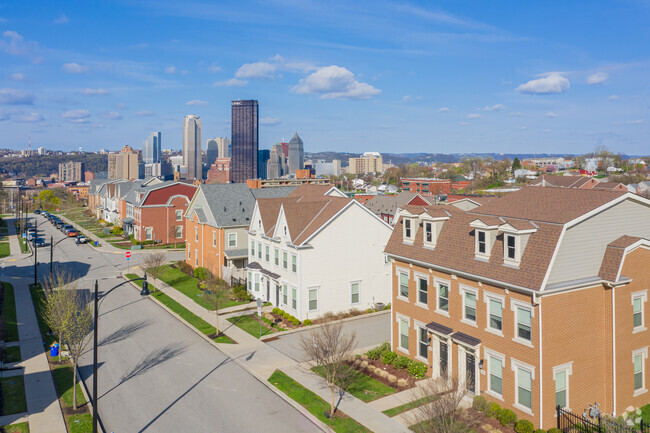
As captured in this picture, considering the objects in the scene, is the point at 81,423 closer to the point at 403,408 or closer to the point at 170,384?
the point at 170,384

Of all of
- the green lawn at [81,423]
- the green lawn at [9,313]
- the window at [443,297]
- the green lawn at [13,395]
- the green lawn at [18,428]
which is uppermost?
the window at [443,297]

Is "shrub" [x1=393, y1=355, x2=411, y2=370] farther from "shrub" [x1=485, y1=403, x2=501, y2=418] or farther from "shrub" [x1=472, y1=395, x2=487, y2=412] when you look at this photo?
"shrub" [x1=485, y1=403, x2=501, y2=418]

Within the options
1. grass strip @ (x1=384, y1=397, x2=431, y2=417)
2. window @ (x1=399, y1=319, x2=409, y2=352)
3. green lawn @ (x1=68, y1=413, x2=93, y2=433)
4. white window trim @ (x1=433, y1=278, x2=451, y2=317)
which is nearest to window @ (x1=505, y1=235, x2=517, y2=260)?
white window trim @ (x1=433, y1=278, x2=451, y2=317)

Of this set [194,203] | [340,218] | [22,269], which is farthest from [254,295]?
[22,269]

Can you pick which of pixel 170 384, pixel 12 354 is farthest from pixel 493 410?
pixel 12 354

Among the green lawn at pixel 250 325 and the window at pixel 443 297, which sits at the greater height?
the window at pixel 443 297

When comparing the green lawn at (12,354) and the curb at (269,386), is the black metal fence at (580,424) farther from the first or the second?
the green lawn at (12,354)

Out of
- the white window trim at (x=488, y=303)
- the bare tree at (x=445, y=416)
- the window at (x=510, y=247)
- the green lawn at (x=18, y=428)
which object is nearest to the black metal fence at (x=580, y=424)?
the bare tree at (x=445, y=416)
